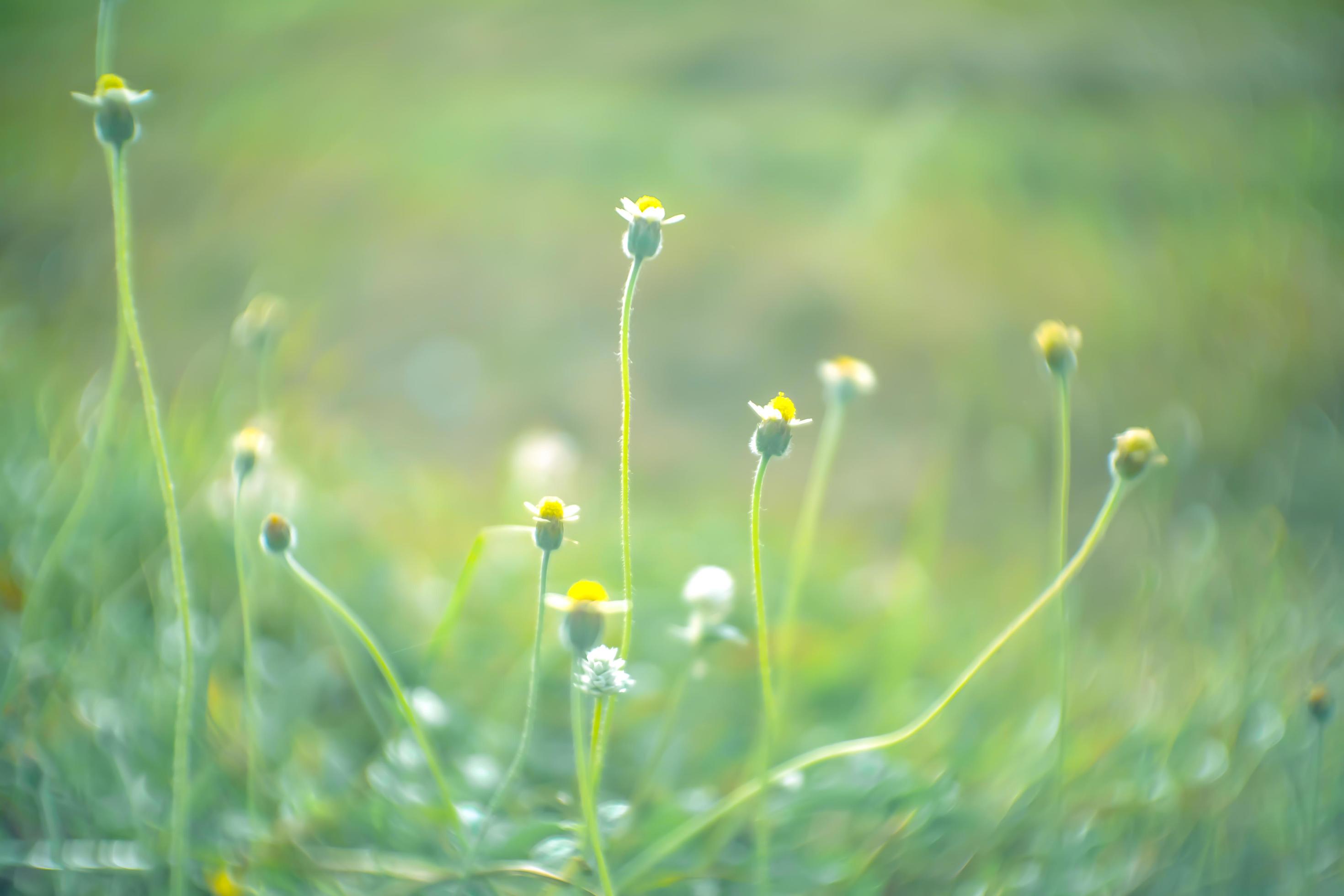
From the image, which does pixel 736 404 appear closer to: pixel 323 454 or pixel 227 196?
pixel 323 454

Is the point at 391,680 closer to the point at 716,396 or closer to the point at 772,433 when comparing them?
the point at 772,433

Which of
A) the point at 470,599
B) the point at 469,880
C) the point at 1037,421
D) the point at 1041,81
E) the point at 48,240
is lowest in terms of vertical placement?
the point at 469,880

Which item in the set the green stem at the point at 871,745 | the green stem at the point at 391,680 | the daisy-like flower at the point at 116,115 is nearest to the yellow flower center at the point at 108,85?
the daisy-like flower at the point at 116,115

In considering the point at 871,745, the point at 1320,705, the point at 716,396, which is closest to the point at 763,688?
the point at 871,745

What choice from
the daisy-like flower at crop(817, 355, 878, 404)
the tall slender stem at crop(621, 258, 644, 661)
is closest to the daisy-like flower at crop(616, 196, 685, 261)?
the tall slender stem at crop(621, 258, 644, 661)

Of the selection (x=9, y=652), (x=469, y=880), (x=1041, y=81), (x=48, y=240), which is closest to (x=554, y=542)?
(x=469, y=880)

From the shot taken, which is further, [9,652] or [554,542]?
[9,652]

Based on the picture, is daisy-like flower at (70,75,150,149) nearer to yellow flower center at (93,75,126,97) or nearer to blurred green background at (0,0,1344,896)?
yellow flower center at (93,75,126,97)
